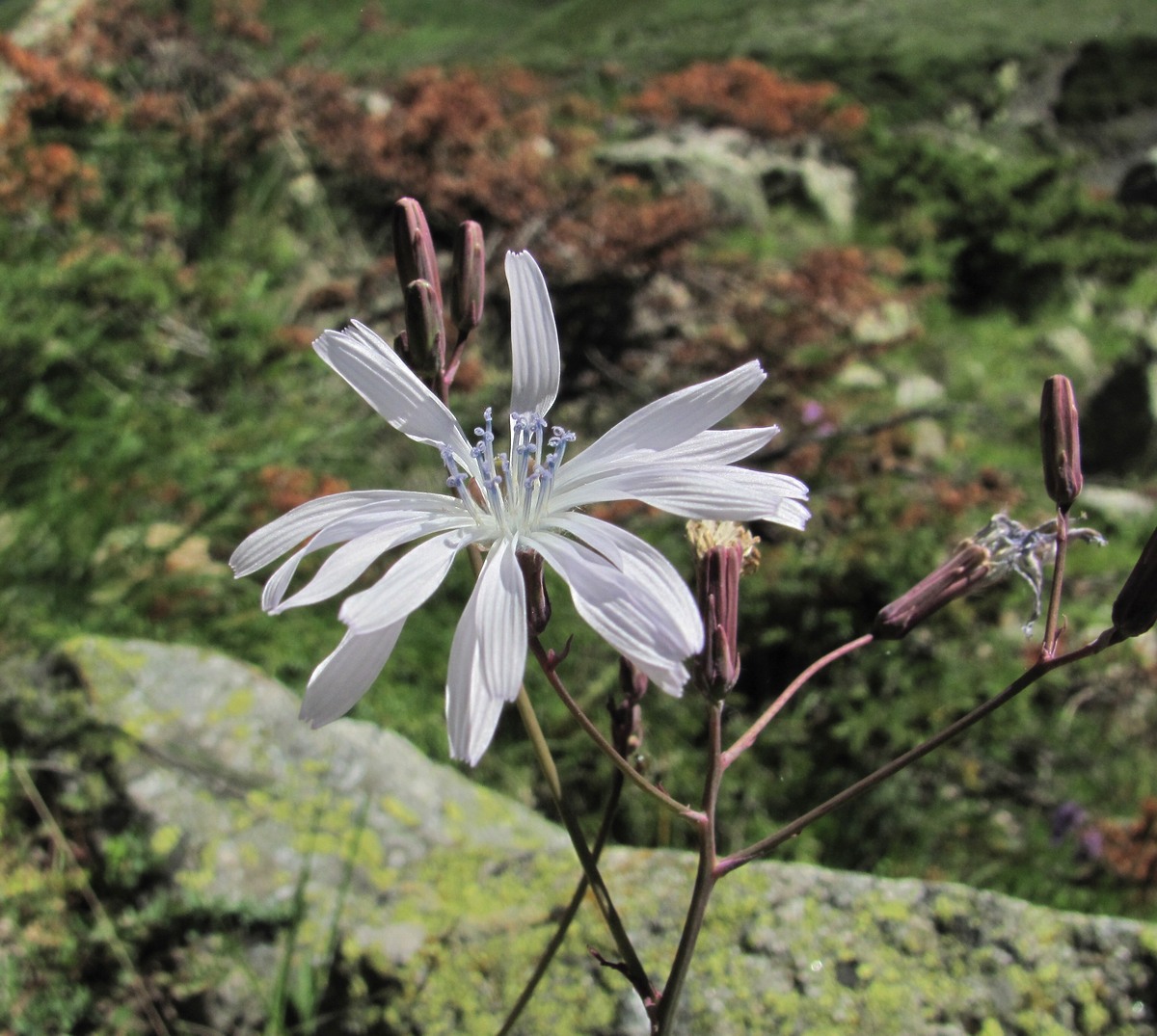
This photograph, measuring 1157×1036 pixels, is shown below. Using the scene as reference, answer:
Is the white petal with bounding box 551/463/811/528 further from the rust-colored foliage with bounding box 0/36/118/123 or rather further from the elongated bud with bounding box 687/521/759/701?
the rust-colored foliage with bounding box 0/36/118/123

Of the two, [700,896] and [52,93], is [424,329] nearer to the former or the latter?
[700,896]

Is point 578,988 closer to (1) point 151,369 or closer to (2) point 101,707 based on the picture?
(2) point 101,707

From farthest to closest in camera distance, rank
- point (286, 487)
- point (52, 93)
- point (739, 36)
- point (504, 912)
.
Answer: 1. point (739, 36)
2. point (52, 93)
3. point (286, 487)
4. point (504, 912)

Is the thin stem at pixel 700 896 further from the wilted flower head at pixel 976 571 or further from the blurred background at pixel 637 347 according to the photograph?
the blurred background at pixel 637 347

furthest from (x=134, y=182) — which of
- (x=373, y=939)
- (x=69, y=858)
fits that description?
(x=373, y=939)

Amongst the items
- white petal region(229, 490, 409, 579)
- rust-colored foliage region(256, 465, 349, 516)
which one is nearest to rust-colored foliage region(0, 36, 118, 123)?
rust-colored foliage region(256, 465, 349, 516)

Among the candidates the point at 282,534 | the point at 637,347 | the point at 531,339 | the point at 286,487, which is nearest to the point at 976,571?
the point at 531,339
